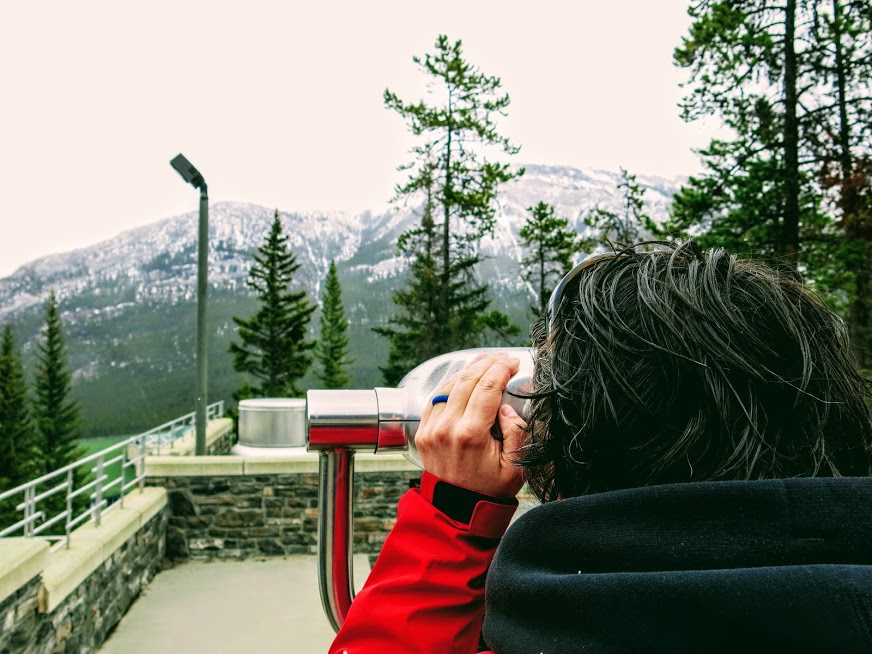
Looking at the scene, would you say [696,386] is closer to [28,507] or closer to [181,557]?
[28,507]

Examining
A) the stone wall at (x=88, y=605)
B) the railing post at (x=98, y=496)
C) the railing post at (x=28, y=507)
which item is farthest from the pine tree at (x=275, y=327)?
the railing post at (x=28, y=507)

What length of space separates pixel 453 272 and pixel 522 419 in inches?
926

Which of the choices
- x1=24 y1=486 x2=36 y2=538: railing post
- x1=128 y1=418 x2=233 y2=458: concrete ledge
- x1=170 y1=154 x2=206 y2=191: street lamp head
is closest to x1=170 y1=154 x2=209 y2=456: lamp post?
x1=170 y1=154 x2=206 y2=191: street lamp head

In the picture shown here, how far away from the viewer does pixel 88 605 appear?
492cm

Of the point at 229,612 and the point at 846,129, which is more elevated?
the point at 846,129

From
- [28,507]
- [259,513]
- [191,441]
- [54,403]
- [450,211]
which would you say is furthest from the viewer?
[54,403]

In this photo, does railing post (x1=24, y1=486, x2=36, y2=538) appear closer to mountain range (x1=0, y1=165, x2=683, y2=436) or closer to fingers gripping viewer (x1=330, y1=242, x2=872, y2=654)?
fingers gripping viewer (x1=330, y1=242, x2=872, y2=654)

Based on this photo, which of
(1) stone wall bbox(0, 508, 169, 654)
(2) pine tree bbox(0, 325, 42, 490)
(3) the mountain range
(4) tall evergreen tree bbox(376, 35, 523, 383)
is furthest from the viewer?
(3) the mountain range

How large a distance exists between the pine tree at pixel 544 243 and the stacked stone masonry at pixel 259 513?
61.4 ft

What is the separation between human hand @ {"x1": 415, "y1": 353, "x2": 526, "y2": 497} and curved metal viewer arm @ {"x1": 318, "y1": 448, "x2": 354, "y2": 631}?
19cm

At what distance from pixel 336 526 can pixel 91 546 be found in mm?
4787

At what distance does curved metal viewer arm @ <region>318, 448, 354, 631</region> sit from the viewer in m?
0.86

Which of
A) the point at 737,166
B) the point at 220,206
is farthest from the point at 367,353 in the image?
the point at 737,166

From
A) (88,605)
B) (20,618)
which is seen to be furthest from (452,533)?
(88,605)
